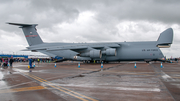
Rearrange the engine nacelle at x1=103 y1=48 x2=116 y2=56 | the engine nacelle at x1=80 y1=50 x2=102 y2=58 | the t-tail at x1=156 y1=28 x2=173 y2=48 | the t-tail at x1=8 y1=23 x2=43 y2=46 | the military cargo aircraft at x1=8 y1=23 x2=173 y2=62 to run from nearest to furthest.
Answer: the t-tail at x1=156 y1=28 x2=173 y2=48, the military cargo aircraft at x1=8 y1=23 x2=173 y2=62, the engine nacelle at x1=103 y1=48 x2=116 y2=56, the engine nacelle at x1=80 y1=50 x2=102 y2=58, the t-tail at x1=8 y1=23 x2=43 y2=46

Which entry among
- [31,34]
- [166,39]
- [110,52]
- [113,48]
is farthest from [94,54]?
[31,34]

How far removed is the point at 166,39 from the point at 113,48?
953cm

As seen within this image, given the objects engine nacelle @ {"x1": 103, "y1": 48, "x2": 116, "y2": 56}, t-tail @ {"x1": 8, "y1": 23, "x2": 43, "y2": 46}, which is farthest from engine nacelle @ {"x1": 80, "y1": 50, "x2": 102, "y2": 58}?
t-tail @ {"x1": 8, "y1": 23, "x2": 43, "y2": 46}

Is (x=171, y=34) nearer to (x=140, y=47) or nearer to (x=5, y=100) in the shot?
(x=140, y=47)

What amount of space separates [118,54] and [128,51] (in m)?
2.06

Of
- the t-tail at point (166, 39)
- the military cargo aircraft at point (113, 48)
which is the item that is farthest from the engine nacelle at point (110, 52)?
the t-tail at point (166, 39)

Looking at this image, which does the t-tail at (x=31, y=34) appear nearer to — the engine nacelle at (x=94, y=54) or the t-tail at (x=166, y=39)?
Answer: the engine nacelle at (x=94, y=54)

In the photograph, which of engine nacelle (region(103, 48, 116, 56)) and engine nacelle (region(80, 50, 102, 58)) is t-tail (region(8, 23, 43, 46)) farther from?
engine nacelle (region(103, 48, 116, 56))

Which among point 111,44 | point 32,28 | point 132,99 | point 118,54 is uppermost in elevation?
point 32,28

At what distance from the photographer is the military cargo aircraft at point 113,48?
1101 inches

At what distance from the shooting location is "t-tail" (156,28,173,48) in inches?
1054

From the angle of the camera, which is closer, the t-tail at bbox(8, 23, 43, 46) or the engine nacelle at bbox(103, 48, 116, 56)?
the engine nacelle at bbox(103, 48, 116, 56)

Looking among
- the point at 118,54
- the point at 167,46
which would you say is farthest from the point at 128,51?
the point at 167,46

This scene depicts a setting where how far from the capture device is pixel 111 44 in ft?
101
